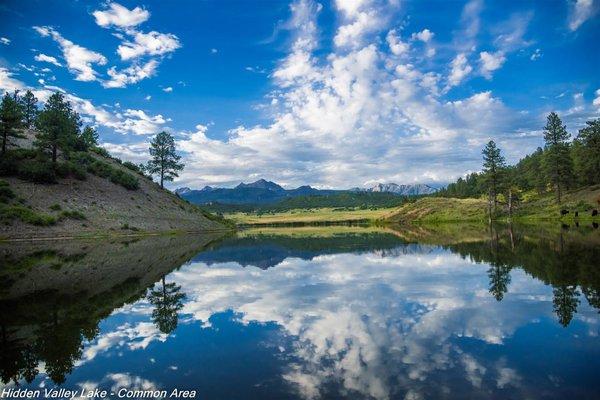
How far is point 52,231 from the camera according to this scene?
2537 inches

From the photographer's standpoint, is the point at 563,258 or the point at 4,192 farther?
the point at 4,192

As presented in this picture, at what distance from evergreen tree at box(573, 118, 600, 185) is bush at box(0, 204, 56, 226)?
5087 inches

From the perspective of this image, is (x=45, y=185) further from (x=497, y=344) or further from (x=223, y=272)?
(x=497, y=344)

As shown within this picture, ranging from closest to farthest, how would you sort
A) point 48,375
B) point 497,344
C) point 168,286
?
point 48,375
point 497,344
point 168,286

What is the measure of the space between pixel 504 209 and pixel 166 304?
121438mm

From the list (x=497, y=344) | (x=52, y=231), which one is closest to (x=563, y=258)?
(x=497, y=344)

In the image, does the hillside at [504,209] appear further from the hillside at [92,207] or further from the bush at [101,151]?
the bush at [101,151]

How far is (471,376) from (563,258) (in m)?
23.8

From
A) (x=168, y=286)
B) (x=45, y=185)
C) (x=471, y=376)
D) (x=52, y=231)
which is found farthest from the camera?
(x=45, y=185)

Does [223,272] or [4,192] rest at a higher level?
[4,192]

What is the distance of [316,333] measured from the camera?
1326cm

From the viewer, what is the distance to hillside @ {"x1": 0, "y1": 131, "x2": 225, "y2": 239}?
64.1m

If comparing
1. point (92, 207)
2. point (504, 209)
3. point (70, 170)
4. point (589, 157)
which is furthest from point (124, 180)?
point (589, 157)

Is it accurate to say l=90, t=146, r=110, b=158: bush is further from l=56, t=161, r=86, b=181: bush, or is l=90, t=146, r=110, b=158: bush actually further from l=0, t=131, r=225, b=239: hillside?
l=56, t=161, r=86, b=181: bush
